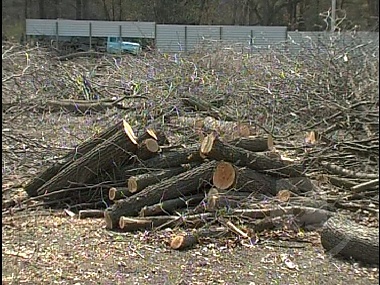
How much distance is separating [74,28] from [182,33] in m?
0.37

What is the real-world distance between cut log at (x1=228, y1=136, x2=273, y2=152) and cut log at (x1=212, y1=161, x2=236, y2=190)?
8.8 inches

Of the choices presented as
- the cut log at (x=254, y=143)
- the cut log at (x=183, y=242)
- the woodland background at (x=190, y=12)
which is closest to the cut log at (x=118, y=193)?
the cut log at (x=183, y=242)

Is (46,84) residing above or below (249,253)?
above

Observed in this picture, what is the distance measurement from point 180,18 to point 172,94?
0.48m

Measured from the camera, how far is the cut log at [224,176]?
258 cm

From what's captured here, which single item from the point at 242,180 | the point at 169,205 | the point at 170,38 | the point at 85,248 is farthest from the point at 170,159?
the point at 170,38

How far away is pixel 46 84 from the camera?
228cm

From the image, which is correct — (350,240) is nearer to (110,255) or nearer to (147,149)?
(110,255)

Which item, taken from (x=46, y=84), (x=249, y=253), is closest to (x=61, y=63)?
(x=46, y=84)

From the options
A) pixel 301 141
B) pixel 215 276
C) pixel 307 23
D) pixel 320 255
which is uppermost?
pixel 307 23

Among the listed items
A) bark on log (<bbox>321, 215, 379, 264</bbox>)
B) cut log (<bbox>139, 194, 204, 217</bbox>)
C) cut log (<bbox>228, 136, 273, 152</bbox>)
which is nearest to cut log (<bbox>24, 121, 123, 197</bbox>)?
cut log (<bbox>139, 194, 204, 217</bbox>)

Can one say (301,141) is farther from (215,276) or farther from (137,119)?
(137,119)

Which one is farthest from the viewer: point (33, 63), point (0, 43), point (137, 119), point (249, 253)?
point (137, 119)

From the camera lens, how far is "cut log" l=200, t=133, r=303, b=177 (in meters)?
2.31
